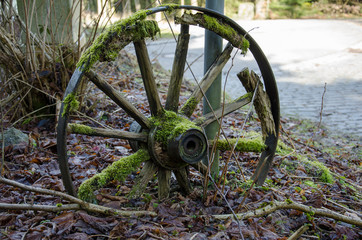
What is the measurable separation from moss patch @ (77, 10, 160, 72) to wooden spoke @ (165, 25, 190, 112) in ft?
0.96

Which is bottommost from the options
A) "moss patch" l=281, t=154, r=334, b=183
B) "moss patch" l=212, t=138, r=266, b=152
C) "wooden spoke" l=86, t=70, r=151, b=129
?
"moss patch" l=281, t=154, r=334, b=183

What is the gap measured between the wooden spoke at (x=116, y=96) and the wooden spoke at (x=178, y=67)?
0.26 meters

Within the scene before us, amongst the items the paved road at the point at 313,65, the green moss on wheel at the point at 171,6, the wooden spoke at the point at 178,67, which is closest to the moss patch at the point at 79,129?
the wooden spoke at the point at 178,67

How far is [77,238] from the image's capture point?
1974 mm

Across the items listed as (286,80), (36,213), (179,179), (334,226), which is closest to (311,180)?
(334,226)

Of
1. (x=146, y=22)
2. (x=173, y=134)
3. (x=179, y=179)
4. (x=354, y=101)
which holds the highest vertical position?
(x=146, y=22)

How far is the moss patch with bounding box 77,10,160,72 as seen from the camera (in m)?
2.16

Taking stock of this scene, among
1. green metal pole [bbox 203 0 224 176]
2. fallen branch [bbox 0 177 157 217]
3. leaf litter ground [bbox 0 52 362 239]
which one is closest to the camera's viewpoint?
fallen branch [bbox 0 177 157 217]

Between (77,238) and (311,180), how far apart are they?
7.87ft

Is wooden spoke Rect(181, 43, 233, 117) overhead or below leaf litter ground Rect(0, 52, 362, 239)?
overhead

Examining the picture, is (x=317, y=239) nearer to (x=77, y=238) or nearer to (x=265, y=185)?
(x=265, y=185)

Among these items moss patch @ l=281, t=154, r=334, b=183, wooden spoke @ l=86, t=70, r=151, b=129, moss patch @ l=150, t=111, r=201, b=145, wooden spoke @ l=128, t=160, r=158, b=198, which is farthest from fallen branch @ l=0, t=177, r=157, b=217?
moss patch @ l=281, t=154, r=334, b=183

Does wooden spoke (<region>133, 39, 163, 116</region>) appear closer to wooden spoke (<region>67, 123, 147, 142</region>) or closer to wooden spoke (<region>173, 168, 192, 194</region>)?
wooden spoke (<region>67, 123, 147, 142</region>)

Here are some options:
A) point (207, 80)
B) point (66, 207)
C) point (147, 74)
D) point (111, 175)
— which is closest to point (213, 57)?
point (207, 80)
